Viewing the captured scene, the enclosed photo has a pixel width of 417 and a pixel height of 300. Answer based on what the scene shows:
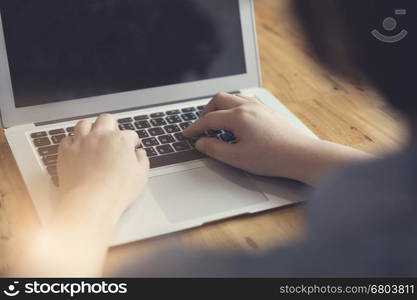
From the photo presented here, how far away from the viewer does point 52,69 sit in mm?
880

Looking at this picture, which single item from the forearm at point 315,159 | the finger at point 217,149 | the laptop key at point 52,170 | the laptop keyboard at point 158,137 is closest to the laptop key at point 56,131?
the laptop keyboard at point 158,137

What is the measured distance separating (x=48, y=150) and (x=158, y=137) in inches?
6.4

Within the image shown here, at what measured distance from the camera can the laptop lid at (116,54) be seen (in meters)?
0.86

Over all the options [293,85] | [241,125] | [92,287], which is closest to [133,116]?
[241,125]

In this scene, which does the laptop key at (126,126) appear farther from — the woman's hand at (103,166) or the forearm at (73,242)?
the forearm at (73,242)

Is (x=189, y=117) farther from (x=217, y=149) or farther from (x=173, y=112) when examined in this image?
(x=217, y=149)

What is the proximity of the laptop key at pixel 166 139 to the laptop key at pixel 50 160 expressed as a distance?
0.16 m

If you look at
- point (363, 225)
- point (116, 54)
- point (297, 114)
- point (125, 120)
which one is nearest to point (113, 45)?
point (116, 54)

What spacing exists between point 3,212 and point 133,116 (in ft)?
0.89

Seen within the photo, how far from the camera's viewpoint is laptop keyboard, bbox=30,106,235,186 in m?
0.81

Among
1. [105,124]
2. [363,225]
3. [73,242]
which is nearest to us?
[363,225]

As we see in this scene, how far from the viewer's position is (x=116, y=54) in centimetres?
92

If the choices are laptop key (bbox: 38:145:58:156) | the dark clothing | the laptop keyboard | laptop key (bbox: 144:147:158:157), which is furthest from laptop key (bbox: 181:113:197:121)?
the dark clothing

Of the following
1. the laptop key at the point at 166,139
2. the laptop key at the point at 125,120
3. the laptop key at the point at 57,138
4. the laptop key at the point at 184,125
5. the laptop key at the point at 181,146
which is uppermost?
the laptop key at the point at 57,138
